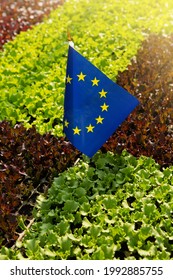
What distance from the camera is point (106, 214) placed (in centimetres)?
461

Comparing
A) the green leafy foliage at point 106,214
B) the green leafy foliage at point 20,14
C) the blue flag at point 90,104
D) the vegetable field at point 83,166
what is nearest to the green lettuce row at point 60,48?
the vegetable field at point 83,166

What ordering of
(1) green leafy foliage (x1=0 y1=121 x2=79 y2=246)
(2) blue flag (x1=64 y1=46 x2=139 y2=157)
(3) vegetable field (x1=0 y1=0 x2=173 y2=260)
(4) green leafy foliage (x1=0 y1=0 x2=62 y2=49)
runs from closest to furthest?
(3) vegetable field (x1=0 y1=0 x2=173 y2=260), (1) green leafy foliage (x1=0 y1=121 x2=79 y2=246), (2) blue flag (x1=64 y1=46 x2=139 y2=157), (4) green leafy foliage (x1=0 y1=0 x2=62 y2=49)

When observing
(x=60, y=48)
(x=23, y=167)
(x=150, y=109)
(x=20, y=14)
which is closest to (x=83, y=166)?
(x=23, y=167)

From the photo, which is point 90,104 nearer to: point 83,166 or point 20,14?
point 83,166

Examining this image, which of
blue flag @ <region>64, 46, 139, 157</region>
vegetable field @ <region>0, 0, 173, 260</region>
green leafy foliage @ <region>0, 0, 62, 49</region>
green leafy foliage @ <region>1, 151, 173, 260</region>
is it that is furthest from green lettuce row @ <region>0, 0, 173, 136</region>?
green leafy foliage @ <region>1, 151, 173, 260</region>

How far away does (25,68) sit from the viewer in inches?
299

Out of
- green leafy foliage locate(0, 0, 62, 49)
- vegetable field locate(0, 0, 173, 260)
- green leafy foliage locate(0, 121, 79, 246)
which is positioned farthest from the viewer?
green leafy foliage locate(0, 0, 62, 49)

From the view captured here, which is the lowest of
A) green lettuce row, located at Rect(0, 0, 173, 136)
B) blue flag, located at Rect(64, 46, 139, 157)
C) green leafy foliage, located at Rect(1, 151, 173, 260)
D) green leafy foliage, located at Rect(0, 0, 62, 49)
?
green leafy foliage, located at Rect(1, 151, 173, 260)

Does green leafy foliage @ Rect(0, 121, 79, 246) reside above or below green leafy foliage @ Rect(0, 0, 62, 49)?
below

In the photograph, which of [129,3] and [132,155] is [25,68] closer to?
[132,155]

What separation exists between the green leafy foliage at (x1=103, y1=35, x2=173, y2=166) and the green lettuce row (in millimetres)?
327

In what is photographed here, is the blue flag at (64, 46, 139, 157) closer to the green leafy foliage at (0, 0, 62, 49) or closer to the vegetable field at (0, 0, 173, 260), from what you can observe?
the vegetable field at (0, 0, 173, 260)

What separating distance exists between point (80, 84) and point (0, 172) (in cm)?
118

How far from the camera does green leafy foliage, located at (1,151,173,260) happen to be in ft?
13.9
